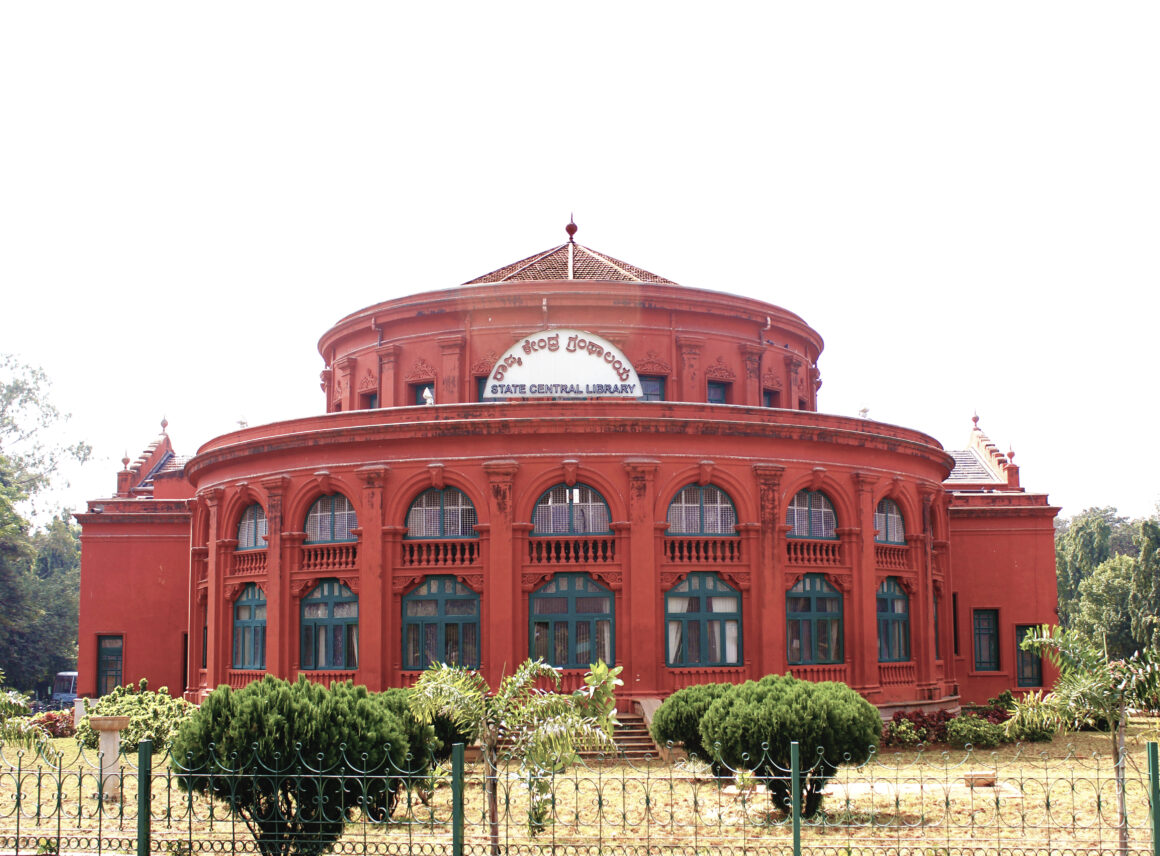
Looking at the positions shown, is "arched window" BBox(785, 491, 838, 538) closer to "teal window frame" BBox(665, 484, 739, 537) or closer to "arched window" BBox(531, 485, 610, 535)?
"teal window frame" BBox(665, 484, 739, 537)

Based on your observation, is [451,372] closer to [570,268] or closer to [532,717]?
[570,268]

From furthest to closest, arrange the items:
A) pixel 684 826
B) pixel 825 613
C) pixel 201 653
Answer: pixel 201 653, pixel 825 613, pixel 684 826

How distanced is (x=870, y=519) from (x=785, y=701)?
1281cm

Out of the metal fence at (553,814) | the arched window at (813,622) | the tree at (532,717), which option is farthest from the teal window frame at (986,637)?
the tree at (532,717)

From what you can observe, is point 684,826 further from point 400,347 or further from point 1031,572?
point 1031,572

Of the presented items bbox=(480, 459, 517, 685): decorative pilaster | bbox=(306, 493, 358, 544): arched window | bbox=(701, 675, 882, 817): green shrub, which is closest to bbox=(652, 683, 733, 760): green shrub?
bbox=(701, 675, 882, 817): green shrub

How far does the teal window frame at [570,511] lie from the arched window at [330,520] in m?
4.43

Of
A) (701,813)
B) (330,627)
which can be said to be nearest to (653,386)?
(330,627)

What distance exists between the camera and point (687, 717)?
20.7 metres

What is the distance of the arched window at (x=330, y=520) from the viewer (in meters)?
29.4

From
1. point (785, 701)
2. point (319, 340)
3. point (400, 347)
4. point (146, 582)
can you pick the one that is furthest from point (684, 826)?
point (146, 582)

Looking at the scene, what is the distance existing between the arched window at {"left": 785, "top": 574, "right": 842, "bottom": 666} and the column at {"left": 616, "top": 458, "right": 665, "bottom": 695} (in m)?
3.36

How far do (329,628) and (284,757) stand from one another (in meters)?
14.2

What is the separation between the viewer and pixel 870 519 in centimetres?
3061
